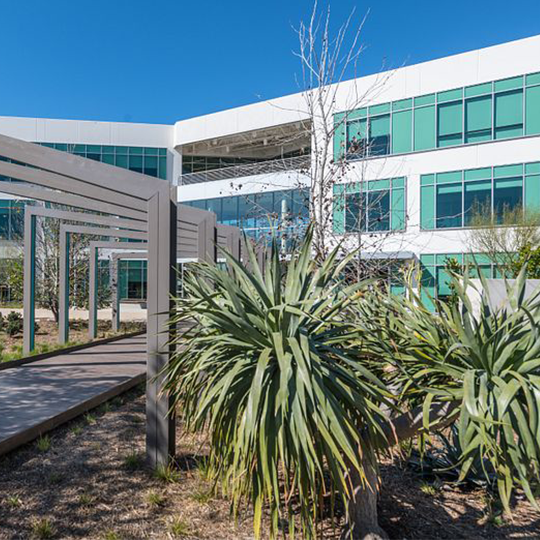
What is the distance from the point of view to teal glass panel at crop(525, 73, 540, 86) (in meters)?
17.4

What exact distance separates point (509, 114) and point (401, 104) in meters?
→ 4.50

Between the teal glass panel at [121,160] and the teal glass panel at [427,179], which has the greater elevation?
the teal glass panel at [121,160]

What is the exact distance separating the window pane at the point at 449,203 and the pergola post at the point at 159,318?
17.0 metres

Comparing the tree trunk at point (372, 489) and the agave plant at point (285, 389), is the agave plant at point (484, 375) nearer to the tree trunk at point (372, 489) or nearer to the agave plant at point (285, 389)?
the tree trunk at point (372, 489)

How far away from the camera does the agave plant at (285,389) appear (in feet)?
8.39

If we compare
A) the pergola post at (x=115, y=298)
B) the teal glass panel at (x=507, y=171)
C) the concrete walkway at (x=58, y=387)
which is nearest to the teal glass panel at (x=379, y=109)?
the teal glass panel at (x=507, y=171)

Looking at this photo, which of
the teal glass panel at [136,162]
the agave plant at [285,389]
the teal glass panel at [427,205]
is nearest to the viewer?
the agave plant at [285,389]

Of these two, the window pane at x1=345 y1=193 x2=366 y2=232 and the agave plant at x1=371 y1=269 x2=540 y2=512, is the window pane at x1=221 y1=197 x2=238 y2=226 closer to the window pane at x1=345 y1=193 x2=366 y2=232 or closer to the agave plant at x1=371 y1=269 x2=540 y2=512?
the window pane at x1=345 y1=193 x2=366 y2=232

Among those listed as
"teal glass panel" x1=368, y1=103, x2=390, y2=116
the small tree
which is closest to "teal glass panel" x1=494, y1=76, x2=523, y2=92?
"teal glass panel" x1=368, y1=103, x2=390, y2=116

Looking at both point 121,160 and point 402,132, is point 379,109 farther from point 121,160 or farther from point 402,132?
point 121,160

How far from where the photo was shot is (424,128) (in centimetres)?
1964

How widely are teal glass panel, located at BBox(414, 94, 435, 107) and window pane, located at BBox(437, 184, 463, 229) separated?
384cm

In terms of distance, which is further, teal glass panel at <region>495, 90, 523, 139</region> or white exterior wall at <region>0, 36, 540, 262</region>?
teal glass panel at <region>495, 90, 523, 139</region>

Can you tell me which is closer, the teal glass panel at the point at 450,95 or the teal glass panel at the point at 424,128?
the teal glass panel at the point at 450,95
